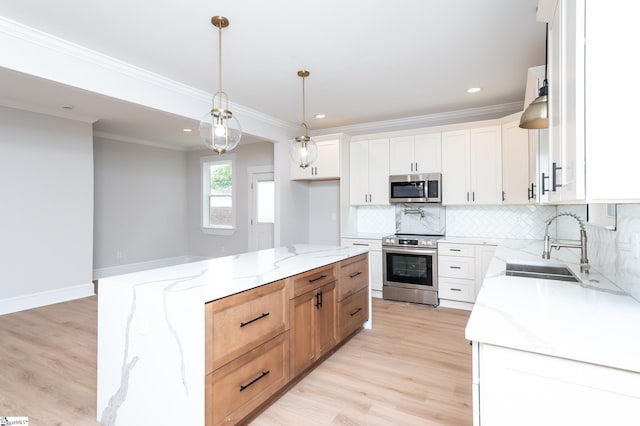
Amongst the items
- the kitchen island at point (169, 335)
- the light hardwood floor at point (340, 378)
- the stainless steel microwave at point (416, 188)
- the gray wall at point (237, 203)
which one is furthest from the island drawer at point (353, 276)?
the gray wall at point (237, 203)

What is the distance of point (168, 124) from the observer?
545 cm

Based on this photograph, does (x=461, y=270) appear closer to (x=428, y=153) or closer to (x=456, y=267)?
(x=456, y=267)

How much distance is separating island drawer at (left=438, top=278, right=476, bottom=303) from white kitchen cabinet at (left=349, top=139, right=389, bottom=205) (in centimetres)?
141

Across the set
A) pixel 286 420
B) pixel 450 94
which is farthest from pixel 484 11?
pixel 286 420

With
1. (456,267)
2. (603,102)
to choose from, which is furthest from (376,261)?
A: (603,102)

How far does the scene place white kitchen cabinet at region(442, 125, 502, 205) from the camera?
4.29 meters

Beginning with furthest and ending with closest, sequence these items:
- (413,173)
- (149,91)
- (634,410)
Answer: (413,173)
(149,91)
(634,410)

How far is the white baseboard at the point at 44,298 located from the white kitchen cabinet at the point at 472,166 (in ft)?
17.9

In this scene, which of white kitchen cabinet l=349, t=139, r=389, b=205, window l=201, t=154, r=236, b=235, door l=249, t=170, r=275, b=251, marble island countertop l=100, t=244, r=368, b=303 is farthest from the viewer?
window l=201, t=154, r=236, b=235

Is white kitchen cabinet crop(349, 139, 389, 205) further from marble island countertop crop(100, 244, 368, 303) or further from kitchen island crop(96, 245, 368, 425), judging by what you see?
kitchen island crop(96, 245, 368, 425)

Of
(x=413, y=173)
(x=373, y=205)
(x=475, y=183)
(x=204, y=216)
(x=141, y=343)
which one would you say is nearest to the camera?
(x=141, y=343)

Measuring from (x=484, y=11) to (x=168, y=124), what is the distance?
4745 millimetres

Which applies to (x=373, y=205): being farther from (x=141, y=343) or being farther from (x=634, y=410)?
(x=634, y=410)

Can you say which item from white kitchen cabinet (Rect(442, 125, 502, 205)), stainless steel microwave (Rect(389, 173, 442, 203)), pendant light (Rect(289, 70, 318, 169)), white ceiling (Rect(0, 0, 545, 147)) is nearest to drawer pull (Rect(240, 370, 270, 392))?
pendant light (Rect(289, 70, 318, 169))
